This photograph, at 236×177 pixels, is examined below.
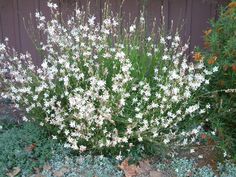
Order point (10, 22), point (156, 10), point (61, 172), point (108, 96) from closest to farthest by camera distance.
Result: point (108, 96), point (61, 172), point (156, 10), point (10, 22)

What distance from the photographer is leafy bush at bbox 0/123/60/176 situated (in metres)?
3.12

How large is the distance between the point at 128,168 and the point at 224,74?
1197 mm

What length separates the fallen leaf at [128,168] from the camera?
300 cm

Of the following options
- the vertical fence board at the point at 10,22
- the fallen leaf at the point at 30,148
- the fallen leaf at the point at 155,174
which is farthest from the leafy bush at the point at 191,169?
the vertical fence board at the point at 10,22

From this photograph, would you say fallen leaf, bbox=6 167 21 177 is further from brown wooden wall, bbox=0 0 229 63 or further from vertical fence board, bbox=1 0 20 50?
vertical fence board, bbox=1 0 20 50

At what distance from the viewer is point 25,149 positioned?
3.23 metres

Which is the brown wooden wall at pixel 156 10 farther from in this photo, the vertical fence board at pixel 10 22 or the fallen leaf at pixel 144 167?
the fallen leaf at pixel 144 167

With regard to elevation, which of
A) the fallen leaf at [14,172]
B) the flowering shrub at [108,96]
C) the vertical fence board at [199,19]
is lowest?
the fallen leaf at [14,172]

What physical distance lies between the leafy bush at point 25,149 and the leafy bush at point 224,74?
138 cm

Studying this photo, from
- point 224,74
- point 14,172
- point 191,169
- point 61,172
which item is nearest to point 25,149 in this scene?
point 14,172

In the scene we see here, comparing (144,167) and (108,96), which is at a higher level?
(108,96)

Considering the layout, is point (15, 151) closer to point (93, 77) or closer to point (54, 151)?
point (54, 151)

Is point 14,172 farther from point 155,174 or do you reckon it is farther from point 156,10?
point 156,10

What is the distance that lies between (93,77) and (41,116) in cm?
74
